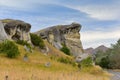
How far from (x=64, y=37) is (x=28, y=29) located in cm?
4767

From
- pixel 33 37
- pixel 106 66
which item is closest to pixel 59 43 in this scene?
pixel 106 66

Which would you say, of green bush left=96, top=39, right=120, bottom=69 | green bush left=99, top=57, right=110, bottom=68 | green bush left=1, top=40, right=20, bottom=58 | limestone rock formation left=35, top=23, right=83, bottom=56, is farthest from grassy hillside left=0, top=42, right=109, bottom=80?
green bush left=99, top=57, right=110, bottom=68

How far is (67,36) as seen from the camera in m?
130

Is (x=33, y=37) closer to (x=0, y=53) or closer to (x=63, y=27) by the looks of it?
(x=0, y=53)

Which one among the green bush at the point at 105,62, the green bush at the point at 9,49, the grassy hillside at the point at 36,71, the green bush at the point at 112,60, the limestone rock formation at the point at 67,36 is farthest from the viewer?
the green bush at the point at 105,62

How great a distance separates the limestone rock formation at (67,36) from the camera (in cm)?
11762

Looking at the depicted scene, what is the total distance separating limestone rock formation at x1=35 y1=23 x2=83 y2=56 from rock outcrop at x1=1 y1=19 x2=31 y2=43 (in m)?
35.6

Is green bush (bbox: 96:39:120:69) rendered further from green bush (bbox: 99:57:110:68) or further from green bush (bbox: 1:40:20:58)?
green bush (bbox: 1:40:20:58)

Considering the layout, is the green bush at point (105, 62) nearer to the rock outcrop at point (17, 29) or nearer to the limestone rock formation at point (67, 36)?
the limestone rock formation at point (67, 36)

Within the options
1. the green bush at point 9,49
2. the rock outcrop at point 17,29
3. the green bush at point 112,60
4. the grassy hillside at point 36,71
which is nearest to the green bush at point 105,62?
the green bush at point 112,60

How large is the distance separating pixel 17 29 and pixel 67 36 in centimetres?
5363

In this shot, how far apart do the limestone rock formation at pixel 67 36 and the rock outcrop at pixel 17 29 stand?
3560 centimetres

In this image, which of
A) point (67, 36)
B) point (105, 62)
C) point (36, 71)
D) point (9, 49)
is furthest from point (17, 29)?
point (105, 62)

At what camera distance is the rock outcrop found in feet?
247
